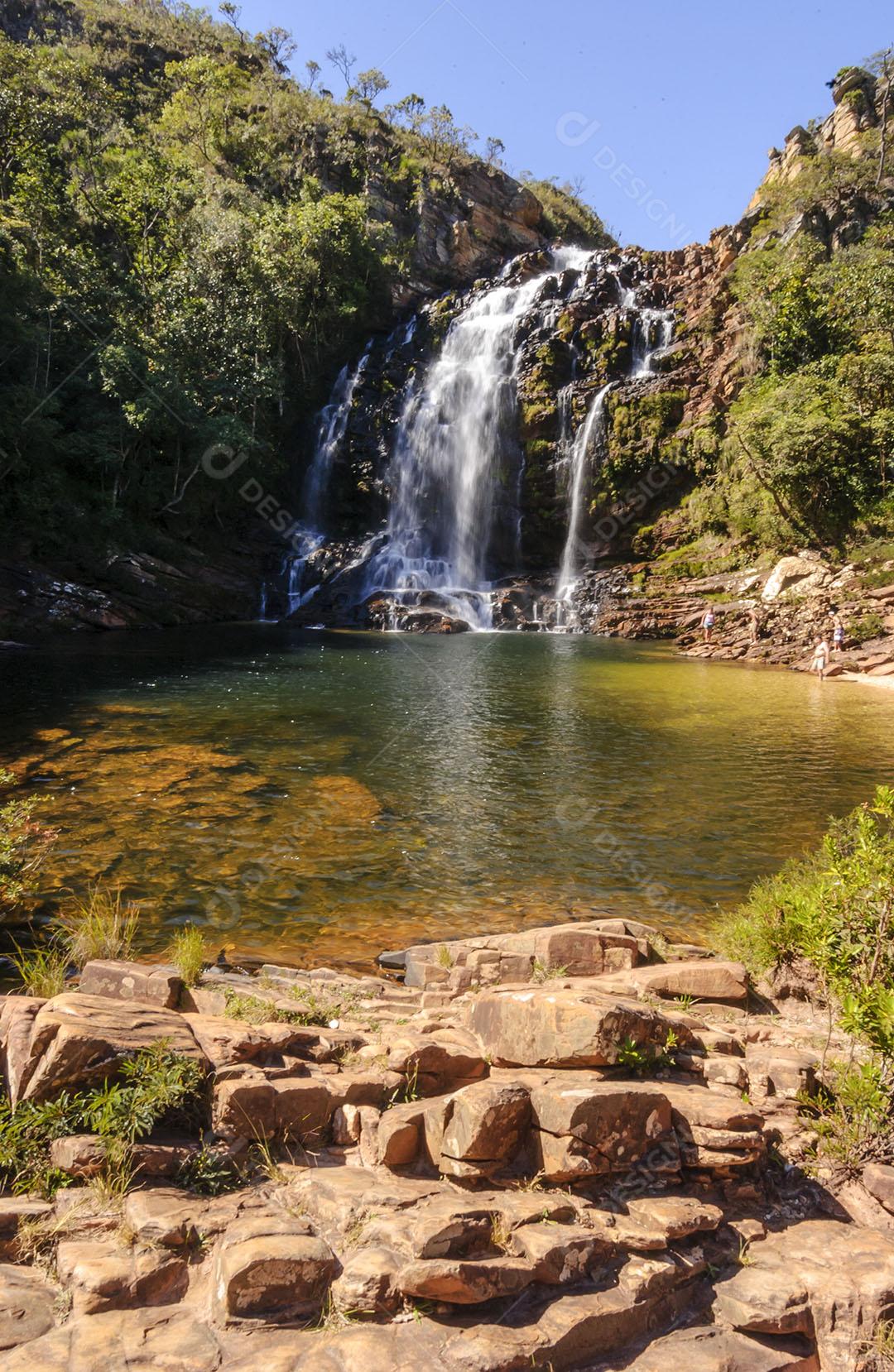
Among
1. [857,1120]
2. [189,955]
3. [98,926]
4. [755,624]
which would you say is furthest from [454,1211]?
[755,624]

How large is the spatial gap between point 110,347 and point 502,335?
70.3 ft

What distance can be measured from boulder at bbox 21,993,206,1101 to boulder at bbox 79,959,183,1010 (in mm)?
859

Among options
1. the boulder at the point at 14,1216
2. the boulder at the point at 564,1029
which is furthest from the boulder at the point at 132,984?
the boulder at the point at 564,1029

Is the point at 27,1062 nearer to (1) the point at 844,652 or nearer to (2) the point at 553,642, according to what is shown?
(1) the point at 844,652

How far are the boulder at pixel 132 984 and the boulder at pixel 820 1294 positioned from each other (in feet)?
12.0

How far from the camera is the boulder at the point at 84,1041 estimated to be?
3510 millimetres

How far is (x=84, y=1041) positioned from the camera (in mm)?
3586

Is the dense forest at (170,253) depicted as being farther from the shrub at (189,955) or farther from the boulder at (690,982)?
the boulder at (690,982)

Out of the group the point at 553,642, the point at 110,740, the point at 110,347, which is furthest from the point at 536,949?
the point at 110,347

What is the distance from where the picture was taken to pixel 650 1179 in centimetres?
347

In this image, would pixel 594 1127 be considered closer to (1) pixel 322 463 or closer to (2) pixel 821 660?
(2) pixel 821 660

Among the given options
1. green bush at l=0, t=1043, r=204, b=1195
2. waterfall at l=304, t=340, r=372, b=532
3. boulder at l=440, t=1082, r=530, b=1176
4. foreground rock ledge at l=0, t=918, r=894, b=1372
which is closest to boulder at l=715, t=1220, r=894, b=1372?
foreground rock ledge at l=0, t=918, r=894, b=1372

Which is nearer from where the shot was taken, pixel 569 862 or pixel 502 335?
pixel 569 862

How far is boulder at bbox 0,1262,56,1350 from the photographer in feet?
8.54
